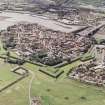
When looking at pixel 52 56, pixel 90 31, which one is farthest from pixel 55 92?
pixel 90 31

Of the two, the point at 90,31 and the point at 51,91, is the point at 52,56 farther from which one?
the point at 90,31

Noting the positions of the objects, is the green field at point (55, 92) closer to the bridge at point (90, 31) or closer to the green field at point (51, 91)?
the green field at point (51, 91)

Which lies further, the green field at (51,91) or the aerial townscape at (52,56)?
the aerial townscape at (52,56)

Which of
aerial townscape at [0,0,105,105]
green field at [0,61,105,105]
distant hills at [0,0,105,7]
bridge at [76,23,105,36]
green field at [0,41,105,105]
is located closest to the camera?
green field at [0,61,105,105]

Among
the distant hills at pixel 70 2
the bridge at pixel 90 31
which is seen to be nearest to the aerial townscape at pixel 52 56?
the bridge at pixel 90 31

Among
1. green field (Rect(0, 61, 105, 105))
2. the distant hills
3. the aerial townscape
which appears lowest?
green field (Rect(0, 61, 105, 105))

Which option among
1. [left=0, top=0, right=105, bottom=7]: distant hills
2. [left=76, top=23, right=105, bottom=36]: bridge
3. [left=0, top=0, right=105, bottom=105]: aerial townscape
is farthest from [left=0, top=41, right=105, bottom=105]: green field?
[left=0, top=0, right=105, bottom=7]: distant hills

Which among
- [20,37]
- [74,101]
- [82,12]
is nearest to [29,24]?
[20,37]

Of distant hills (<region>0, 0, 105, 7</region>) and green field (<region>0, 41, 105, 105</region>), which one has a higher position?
distant hills (<region>0, 0, 105, 7</region>)

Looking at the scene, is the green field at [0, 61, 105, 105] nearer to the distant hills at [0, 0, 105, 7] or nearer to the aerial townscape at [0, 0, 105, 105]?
the aerial townscape at [0, 0, 105, 105]
